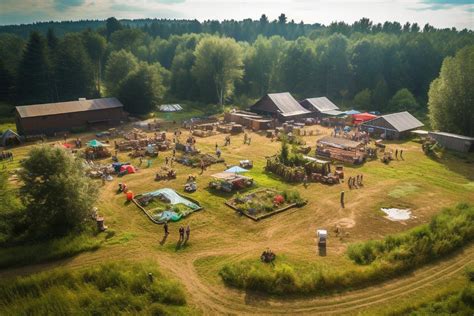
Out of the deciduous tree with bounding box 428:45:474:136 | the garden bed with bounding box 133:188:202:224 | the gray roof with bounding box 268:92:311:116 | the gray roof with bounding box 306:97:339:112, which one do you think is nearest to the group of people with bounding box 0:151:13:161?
the garden bed with bounding box 133:188:202:224

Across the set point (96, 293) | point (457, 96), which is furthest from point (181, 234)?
point (457, 96)

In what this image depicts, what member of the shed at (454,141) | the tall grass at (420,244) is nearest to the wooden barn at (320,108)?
the shed at (454,141)

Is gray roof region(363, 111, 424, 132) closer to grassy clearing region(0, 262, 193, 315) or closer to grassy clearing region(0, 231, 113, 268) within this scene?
grassy clearing region(0, 262, 193, 315)

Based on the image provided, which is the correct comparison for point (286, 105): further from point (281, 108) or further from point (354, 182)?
point (354, 182)

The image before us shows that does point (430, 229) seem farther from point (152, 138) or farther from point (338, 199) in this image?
point (152, 138)

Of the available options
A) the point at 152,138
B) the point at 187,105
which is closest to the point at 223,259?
the point at 152,138
